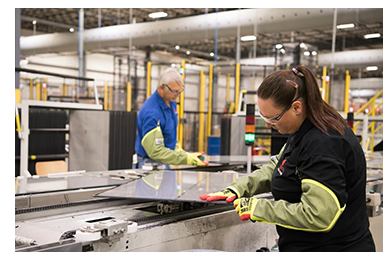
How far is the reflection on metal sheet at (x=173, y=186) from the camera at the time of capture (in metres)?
1.95

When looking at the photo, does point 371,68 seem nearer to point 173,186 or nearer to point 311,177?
point 173,186

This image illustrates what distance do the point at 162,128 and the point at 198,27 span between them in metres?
6.35

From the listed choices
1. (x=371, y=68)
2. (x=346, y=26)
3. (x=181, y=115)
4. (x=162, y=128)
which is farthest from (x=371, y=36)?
(x=162, y=128)

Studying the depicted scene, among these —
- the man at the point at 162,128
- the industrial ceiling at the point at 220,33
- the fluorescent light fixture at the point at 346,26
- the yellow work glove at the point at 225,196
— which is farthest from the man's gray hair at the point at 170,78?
the fluorescent light fixture at the point at 346,26

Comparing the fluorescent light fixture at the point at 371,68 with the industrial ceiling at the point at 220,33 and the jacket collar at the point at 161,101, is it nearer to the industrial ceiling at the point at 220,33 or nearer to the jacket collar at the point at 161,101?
the industrial ceiling at the point at 220,33

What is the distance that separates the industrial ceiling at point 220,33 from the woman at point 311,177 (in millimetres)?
6920

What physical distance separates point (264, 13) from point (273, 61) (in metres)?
0.98

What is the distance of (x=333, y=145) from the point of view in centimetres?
130

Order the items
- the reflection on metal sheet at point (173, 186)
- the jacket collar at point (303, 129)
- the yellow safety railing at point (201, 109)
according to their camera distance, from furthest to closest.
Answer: the yellow safety railing at point (201, 109), the reflection on metal sheet at point (173, 186), the jacket collar at point (303, 129)

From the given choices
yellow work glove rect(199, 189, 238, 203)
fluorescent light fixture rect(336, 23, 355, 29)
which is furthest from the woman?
fluorescent light fixture rect(336, 23, 355, 29)

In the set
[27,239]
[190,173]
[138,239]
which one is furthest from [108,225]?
[190,173]

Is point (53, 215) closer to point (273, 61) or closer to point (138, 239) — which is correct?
point (138, 239)

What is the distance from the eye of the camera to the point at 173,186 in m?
2.23

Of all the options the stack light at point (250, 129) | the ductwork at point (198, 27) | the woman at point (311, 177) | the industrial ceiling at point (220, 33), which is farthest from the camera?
the industrial ceiling at point (220, 33)
